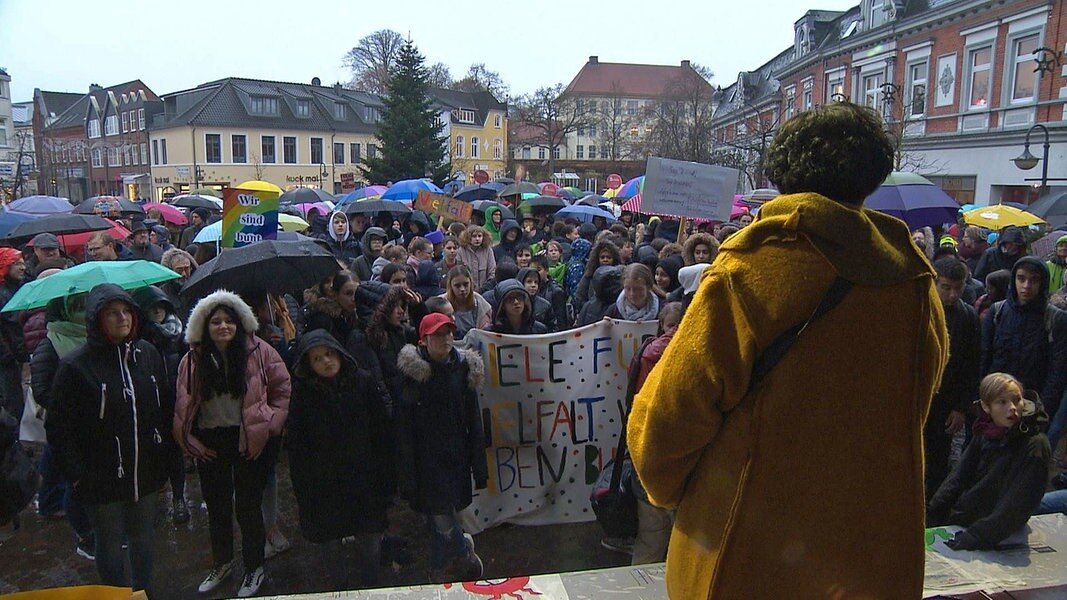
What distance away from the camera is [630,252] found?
29.4ft

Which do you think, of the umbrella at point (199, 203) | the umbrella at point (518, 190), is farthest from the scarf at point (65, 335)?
the umbrella at point (199, 203)

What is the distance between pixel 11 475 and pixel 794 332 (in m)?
2.38

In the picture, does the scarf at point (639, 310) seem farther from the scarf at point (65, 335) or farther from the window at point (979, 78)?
the window at point (979, 78)

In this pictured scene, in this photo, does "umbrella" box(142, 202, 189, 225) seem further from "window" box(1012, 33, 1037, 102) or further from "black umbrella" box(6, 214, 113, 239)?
"window" box(1012, 33, 1037, 102)

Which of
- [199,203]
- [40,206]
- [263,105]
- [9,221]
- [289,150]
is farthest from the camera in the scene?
[289,150]

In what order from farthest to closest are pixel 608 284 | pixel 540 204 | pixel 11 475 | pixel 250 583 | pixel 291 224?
pixel 540 204
pixel 291 224
pixel 608 284
pixel 250 583
pixel 11 475

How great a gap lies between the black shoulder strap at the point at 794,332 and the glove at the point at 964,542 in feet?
9.77

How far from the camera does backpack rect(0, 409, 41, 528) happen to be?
233 cm

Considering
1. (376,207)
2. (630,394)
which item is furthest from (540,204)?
(630,394)

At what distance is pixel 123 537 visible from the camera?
162 inches

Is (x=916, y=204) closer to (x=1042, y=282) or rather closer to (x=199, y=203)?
(x=1042, y=282)

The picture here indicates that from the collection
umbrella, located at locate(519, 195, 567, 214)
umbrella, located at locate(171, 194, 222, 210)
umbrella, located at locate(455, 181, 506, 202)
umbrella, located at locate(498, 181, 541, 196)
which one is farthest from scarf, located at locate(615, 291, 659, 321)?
umbrella, located at locate(171, 194, 222, 210)

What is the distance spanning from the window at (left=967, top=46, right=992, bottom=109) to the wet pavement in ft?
88.1

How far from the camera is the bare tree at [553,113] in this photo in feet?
225
